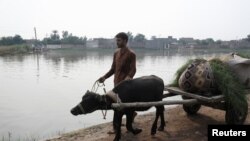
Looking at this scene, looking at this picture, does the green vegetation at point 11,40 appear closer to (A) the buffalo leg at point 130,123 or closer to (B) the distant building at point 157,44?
(B) the distant building at point 157,44

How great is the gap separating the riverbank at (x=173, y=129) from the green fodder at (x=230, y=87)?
31.1 inches

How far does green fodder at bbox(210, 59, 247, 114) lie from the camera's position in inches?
229

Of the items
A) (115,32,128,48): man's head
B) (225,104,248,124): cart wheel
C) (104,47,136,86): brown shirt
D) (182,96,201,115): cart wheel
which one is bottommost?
(182,96,201,115): cart wheel

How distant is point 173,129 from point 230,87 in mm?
1374

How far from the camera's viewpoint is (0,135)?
8.36 metres

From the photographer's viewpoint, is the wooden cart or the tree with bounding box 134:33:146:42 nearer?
the wooden cart

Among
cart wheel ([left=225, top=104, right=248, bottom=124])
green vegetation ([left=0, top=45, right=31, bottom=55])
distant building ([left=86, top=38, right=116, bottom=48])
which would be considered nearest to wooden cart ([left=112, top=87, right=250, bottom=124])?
cart wheel ([left=225, top=104, right=248, bottom=124])

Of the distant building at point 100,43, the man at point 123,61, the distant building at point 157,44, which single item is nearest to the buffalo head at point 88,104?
the man at point 123,61

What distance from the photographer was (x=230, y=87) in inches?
230

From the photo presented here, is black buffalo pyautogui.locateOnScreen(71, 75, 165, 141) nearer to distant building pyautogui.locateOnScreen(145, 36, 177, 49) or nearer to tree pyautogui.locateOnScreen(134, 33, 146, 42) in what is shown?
distant building pyautogui.locateOnScreen(145, 36, 177, 49)

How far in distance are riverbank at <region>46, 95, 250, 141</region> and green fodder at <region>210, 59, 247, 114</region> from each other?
790mm

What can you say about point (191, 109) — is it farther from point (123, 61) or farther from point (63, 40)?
point (63, 40)

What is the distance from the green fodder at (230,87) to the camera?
19.1 feet

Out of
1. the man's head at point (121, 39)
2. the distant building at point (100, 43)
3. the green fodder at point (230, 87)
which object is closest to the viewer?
the green fodder at point (230, 87)
